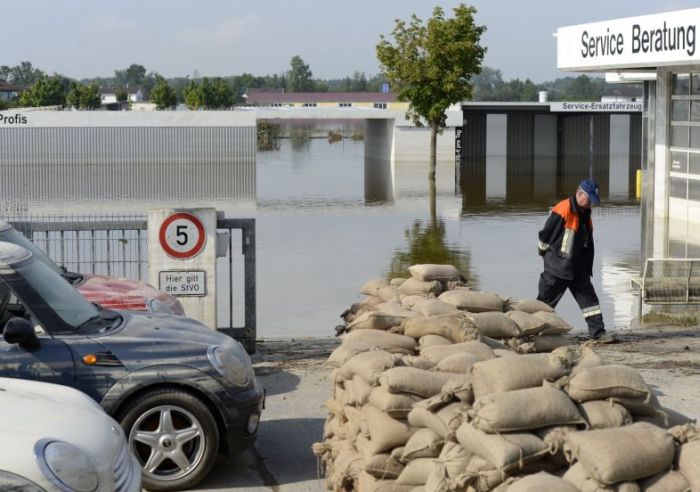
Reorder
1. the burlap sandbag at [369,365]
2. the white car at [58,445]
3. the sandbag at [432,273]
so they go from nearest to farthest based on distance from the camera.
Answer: the white car at [58,445] < the burlap sandbag at [369,365] < the sandbag at [432,273]

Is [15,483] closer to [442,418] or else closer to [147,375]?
[442,418]

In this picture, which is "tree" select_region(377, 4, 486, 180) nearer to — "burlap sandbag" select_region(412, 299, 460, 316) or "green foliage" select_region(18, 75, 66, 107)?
"burlap sandbag" select_region(412, 299, 460, 316)

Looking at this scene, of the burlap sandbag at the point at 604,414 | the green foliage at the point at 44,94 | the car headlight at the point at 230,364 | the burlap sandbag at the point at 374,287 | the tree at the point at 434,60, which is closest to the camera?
the burlap sandbag at the point at 604,414

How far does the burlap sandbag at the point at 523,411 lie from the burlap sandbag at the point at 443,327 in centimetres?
155

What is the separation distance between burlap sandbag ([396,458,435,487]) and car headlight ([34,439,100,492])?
4.97 feet

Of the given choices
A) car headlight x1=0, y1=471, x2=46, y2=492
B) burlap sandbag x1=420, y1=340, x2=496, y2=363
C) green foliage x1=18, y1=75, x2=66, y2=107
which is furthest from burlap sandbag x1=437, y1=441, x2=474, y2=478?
green foliage x1=18, y1=75, x2=66, y2=107

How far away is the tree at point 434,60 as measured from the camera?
53438mm

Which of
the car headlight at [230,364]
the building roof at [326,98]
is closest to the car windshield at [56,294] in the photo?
the car headlight at [230,364]

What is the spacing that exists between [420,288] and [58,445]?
13.0ft

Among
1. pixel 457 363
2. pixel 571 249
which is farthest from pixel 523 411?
pixel 571 249

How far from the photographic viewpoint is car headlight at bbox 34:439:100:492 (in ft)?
17.5

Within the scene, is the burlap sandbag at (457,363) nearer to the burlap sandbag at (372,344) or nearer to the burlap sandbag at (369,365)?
the burlap sandbag at (369,365)

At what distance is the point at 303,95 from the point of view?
480ft

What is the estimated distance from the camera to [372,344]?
7.16 meters
